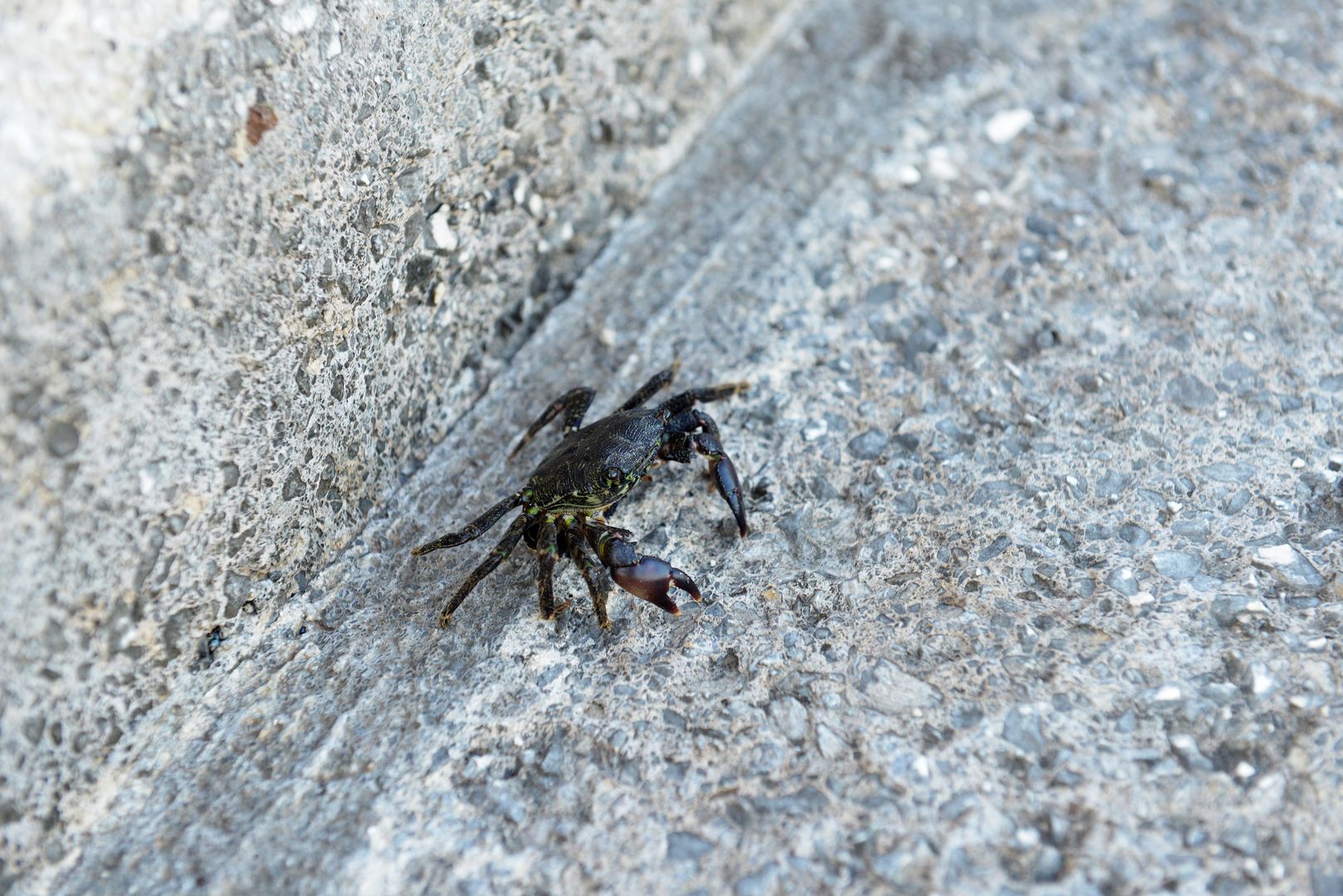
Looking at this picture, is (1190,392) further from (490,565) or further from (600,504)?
(490,565)

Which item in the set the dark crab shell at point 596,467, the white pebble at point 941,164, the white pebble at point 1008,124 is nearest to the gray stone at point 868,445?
the dark crab shell at point 596,467

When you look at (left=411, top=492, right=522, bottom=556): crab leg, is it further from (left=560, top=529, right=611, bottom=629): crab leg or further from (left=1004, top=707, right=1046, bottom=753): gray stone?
(left=1004, top=707, right=1046, bottom=753): gray stone

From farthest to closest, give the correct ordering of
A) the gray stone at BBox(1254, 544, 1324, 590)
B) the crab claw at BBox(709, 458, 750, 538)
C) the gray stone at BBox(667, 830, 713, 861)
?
the crab claw at BBox(709, 458, 750, 538)
the gray stone at BBox(1254, 544, 1324, 590)
the gray stone at BBox(667, 830, 713, 861)

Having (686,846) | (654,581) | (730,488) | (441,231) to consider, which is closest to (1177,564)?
(730,488)

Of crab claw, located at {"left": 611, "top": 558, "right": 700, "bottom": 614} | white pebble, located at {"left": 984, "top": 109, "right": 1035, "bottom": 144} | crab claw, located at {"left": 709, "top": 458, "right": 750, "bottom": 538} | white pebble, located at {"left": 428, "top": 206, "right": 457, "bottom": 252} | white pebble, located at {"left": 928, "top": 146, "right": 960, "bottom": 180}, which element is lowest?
white pebble, located at {"left": 984, "top": 109, "right": 1035, "bottom": 144}

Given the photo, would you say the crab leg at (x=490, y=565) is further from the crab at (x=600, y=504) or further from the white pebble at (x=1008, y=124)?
the white pebble at (x=1008, y=124)

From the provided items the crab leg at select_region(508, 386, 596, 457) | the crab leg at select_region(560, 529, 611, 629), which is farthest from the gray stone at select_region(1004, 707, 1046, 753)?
the crab leg at select_region(508, 386, 596, 457)

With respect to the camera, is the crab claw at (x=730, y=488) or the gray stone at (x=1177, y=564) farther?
the crab claw at (x=730, y=488)
